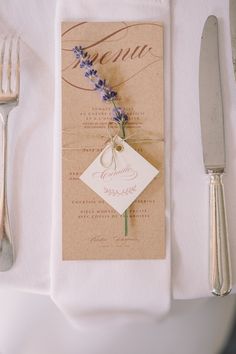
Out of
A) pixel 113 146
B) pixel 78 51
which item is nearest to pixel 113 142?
pixel 113 146

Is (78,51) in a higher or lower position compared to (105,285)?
higher

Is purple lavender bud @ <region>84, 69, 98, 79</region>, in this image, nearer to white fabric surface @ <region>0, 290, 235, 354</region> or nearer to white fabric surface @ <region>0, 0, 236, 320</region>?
white fabric surface @ <region>0, 0, 236, 320</region>

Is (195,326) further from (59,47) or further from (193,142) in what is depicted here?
(59,47)

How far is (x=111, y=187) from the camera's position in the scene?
1.66ft

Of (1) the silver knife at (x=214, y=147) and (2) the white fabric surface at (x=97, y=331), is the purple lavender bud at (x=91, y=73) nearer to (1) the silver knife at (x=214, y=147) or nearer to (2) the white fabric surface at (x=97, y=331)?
(1) the silver knife at (x=214, y=147)

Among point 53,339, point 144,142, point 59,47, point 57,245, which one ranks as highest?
point 59,47

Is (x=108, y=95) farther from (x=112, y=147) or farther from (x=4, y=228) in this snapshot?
(x=4, y=228)

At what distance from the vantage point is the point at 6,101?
0.50 m

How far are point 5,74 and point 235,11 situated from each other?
0.32 m

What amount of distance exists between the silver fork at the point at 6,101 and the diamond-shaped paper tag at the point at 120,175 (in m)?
0.11

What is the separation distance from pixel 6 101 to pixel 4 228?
0.16 m

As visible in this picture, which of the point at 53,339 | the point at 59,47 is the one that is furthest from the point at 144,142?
the point at 53,339

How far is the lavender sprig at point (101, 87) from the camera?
0.50 metres

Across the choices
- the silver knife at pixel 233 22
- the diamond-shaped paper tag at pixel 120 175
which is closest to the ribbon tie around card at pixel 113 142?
the diamond-shaped paper tag at pixel 120 175
